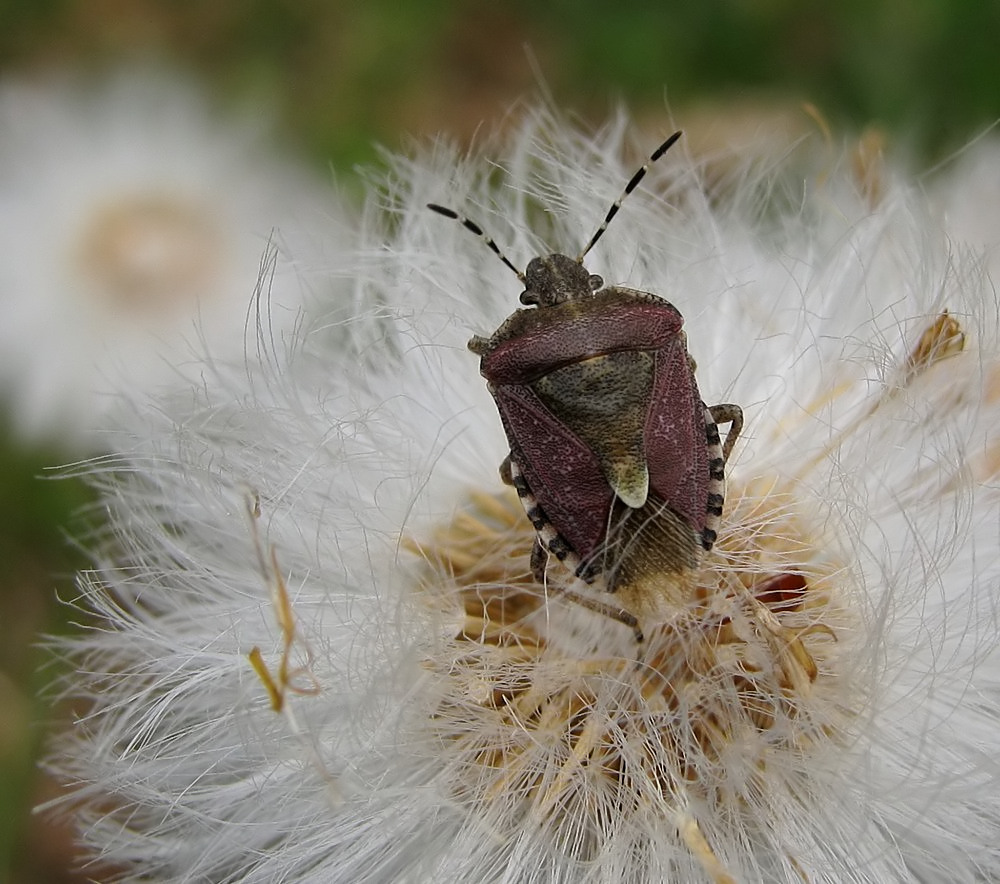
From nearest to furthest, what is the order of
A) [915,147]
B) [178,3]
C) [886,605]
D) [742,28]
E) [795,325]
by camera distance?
[886,605] → [795,325] → [915,147] → [742,28] → [178,3]

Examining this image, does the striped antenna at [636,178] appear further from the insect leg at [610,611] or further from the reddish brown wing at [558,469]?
the insect leg at [610,611]

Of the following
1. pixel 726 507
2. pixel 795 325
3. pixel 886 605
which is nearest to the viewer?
pixel 886 605

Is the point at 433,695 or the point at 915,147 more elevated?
the point at 915,147

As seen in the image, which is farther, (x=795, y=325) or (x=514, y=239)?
(x=514, y=239)

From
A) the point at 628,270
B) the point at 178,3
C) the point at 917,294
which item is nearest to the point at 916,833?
the point at 917,294

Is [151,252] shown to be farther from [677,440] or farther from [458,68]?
[677,440]

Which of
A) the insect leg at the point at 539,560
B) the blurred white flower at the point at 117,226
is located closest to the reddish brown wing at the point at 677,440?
the insect leg at the point at 539,560

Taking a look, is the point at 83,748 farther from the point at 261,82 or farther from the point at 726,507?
the point at 261,82
